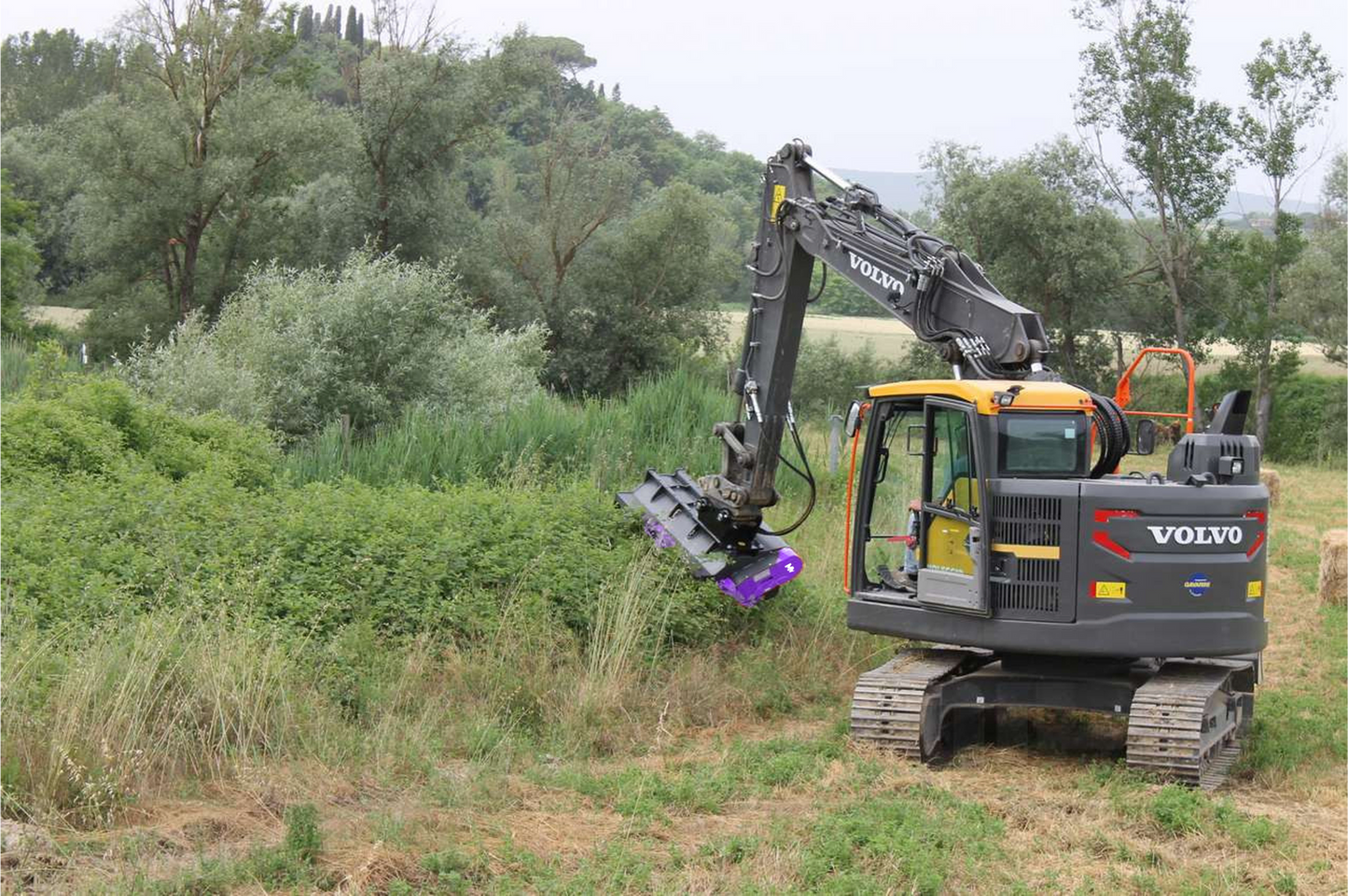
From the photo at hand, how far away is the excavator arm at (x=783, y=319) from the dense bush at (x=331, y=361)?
6.22 m

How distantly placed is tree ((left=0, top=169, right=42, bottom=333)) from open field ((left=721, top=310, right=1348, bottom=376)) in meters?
16.9

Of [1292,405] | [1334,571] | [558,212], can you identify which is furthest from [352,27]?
[1334,571]

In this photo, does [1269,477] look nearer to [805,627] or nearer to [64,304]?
[805,627]

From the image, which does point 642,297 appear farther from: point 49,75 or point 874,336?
point 49,75

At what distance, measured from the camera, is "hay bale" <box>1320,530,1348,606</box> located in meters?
13.6

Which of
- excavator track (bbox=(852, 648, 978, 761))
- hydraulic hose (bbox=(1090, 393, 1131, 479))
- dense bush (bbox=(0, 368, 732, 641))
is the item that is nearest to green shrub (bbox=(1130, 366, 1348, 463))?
dense bush (bbox=(0, 368, 732, 641))

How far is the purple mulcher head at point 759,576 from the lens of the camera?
1086 cm

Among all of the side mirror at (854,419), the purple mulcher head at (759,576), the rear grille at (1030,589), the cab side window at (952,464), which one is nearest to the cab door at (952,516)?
the cab side window at (952,464)

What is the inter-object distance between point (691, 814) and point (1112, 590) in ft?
9.11

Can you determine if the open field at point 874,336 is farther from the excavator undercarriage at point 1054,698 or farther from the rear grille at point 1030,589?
the rear grille at point 1030,589

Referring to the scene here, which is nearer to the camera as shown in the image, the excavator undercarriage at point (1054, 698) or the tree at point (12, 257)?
the excavator undercarriage at point (1054, 698)

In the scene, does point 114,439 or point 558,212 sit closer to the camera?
point 114,439

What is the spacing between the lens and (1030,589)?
827 centimetres

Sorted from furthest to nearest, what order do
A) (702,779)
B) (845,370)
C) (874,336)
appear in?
(874,336)
(845,370)
(702,779)
